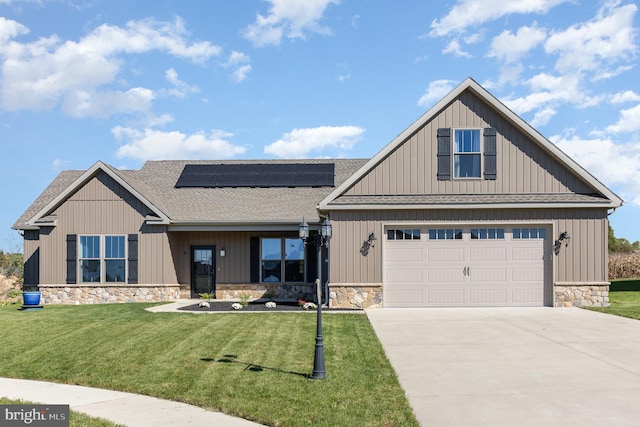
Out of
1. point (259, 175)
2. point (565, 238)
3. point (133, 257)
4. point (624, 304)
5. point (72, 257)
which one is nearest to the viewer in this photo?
point (565, 238)

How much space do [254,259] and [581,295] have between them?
11378 millimetres

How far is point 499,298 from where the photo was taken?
58.5ft

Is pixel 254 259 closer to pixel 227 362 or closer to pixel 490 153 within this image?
pixel 490 153

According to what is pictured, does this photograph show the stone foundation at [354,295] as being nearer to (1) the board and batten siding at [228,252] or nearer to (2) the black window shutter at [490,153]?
(1) the board and batten siding at [228,252]

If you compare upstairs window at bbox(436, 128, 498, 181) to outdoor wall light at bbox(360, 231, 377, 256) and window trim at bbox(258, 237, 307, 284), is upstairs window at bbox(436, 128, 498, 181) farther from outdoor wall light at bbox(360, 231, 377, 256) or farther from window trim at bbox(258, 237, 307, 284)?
window trim at bbox(258, 237, 307, 284)

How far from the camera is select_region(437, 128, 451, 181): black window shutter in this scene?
17.9 metres

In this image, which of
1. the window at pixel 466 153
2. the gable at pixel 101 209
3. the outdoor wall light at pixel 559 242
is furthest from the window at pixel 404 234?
the gable at pixel 101 209

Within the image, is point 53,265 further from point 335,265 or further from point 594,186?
point 594,186

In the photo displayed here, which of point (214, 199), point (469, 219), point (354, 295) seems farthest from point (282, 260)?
point (469, 219)

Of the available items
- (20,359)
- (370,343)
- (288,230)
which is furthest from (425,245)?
(20,359)

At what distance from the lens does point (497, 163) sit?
1805 centimetres

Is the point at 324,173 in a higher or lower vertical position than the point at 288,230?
higher

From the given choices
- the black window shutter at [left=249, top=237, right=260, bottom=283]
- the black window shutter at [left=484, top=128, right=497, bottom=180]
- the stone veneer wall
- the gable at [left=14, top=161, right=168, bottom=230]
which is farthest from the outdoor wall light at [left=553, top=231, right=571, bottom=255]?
the stone veneer wall

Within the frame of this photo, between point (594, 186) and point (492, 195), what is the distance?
124 inches
